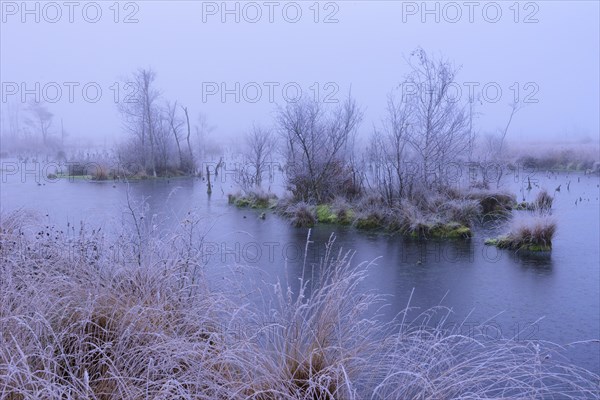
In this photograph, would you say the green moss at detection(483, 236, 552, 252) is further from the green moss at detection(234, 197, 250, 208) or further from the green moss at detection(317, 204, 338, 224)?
the green moss at detection(234, 197, 250, 208)

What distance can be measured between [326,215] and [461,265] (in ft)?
16.5

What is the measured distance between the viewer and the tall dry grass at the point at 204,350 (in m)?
2.35

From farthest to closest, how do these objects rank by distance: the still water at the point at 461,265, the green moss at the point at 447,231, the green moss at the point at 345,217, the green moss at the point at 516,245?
1. the green moss at the point at 345,217
2. the green moss at the point at 447,231
3. the green moss at the point at 516,245
4. the still water at the point at 461,265

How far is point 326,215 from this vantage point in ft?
41.7

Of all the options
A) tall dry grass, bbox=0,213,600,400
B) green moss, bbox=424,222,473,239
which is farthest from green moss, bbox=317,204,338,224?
tall dry grass, bbox=0,213,600,400

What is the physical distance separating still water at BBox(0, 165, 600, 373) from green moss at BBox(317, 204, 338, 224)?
567 millimetres

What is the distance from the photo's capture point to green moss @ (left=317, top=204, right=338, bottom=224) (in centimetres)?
1238

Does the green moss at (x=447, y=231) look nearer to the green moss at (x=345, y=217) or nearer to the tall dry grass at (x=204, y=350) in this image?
the green moss at (x=345, y=217)

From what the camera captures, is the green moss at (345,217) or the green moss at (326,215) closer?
the green moss at (345,217)

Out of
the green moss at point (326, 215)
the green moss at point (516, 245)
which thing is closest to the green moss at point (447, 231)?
the green moss at point (516, 245)

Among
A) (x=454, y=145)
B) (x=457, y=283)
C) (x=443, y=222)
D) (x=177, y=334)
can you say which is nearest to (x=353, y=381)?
(x=177, y=334)

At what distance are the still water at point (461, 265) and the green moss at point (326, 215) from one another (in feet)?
1.86

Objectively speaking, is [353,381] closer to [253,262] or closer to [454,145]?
[253,262]

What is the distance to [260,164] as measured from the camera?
18.1 metres
